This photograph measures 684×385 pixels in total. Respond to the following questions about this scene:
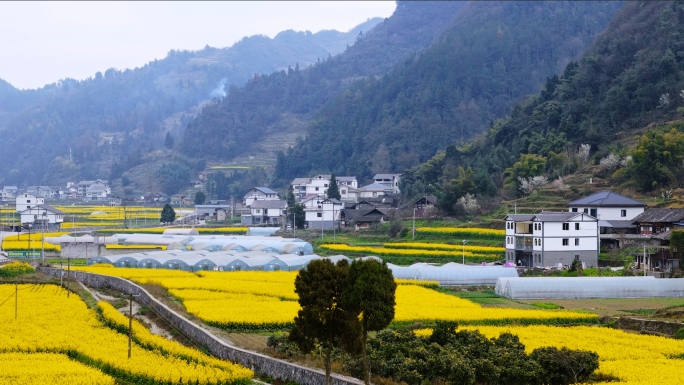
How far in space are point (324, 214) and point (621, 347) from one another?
2191 inches

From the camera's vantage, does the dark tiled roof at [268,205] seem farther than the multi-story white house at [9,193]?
No

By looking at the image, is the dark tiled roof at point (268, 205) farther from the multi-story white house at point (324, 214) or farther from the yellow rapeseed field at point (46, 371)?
the yellow rapeseed field at point (46, 371)

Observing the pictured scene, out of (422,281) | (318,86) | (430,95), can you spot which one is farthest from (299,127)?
(422,281)

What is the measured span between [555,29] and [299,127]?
5071 centimetres

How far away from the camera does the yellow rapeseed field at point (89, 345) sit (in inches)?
898

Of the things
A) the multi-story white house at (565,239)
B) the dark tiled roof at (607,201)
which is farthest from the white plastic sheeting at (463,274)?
the dark tiled roof at (607,201)

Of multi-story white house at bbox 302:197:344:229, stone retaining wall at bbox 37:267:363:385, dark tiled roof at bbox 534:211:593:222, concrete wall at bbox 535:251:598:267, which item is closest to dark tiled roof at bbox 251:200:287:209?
multi-story white house at bbox 302:197:344:229

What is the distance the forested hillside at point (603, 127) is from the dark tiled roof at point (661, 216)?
7914 mm

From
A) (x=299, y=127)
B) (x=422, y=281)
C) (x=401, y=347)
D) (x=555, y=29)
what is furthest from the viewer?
(x=299, y=127)

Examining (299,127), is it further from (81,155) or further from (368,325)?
(368,325)

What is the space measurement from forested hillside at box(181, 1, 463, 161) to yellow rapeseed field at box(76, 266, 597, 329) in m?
103

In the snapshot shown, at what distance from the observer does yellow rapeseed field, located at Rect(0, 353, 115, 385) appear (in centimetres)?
2195

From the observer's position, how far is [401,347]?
2423cm

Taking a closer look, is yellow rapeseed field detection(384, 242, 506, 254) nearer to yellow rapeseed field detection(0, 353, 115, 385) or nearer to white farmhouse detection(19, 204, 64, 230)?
yellow rapeseed field detection(0, 353, 115, 385)
